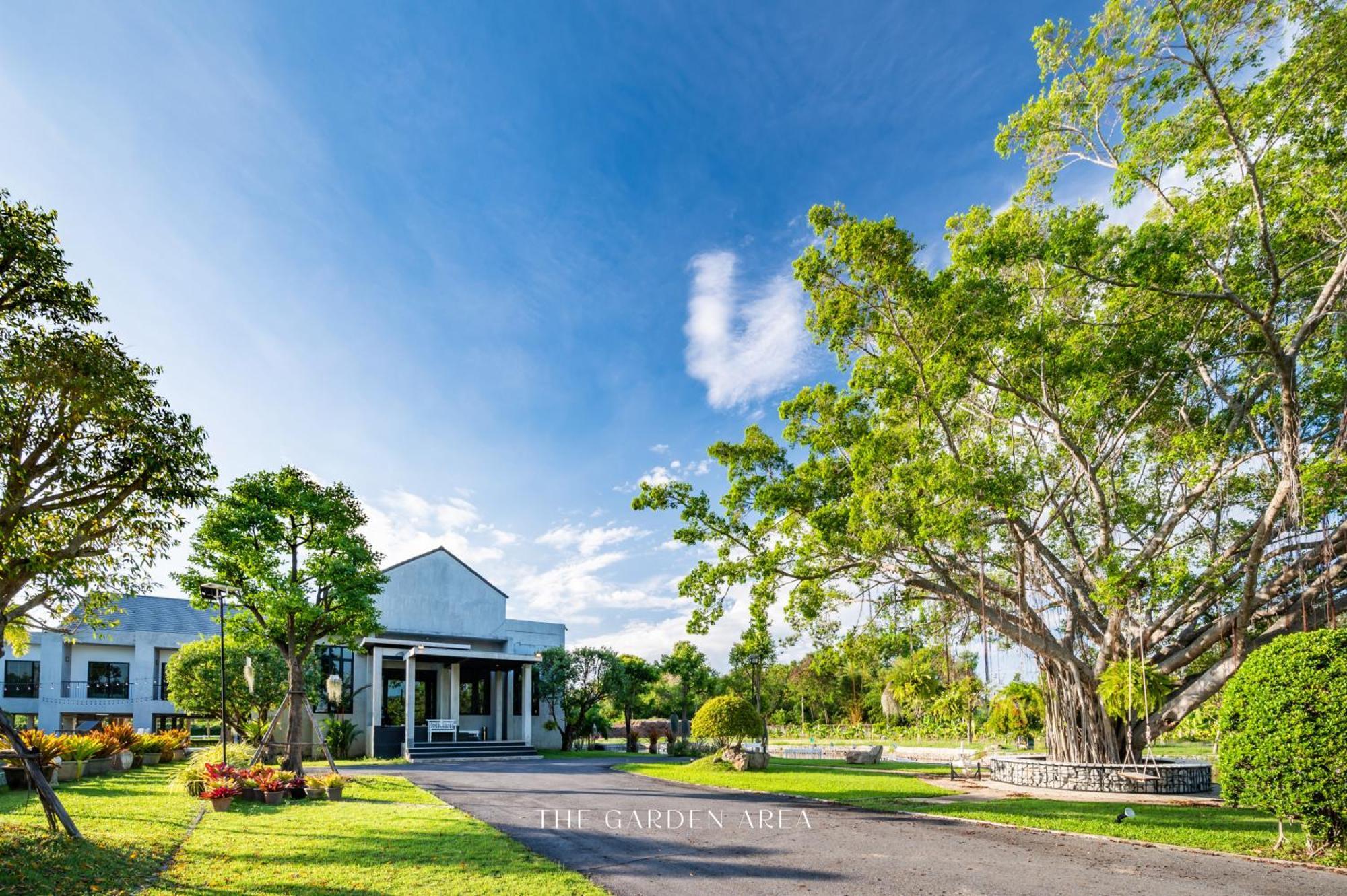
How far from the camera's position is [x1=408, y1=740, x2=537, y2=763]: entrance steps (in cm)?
2367

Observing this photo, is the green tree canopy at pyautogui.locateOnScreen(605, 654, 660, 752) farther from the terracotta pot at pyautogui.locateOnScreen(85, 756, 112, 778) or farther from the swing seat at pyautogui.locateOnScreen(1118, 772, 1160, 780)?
the swing seat at pyautogui.locateOnScreen(1118, 772, 1160, 780)

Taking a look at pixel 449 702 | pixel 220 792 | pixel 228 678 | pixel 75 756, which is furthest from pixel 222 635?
pixel 449 702

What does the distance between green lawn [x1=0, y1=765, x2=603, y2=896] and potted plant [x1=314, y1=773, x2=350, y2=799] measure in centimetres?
74

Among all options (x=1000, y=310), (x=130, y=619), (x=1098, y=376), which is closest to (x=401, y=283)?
(x=1000, y=310)

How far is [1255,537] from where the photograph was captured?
11898 millimetres

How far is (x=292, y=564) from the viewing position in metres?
17.5

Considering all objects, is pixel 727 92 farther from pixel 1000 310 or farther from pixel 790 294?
pixel 1000 310

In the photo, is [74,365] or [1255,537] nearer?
[74,365]

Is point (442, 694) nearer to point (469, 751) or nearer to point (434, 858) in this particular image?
point (469, 751)

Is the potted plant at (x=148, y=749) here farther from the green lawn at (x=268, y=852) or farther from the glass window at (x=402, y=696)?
the glass window at (x=402, y=696)

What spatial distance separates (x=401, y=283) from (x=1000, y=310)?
34.9 feet

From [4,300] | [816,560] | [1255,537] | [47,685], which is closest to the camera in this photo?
[4,300]

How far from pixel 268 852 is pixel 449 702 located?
2219 cm

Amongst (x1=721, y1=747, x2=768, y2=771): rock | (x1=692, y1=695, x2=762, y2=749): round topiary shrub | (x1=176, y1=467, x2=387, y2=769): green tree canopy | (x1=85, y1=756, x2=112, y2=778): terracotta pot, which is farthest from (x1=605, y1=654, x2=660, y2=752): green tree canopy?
(x1=85, y1=756, x2=112, y2=778): terracotta pot
